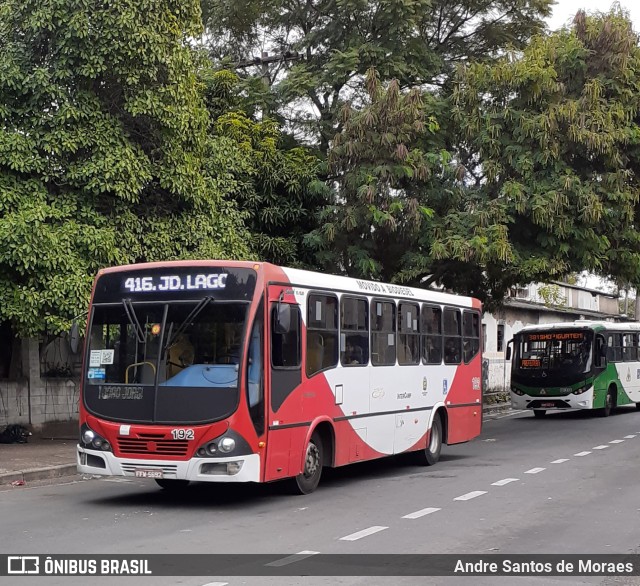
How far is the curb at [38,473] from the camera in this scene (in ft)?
47.1

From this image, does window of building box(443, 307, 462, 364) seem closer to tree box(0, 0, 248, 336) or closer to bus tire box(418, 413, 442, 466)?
bus tire box(418, 413, 442, 466)

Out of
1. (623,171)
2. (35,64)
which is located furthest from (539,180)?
(35,64)

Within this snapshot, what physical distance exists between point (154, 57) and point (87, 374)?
7523 mm

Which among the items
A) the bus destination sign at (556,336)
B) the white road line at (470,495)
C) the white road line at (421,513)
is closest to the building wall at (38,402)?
the white road line at (470,495)

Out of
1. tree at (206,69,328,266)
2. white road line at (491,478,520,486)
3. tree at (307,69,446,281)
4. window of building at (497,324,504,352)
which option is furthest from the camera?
window of building at (497,324,504,352)

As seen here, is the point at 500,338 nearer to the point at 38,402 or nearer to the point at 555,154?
the point at 555,154

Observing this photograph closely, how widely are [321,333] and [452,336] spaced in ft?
16.8

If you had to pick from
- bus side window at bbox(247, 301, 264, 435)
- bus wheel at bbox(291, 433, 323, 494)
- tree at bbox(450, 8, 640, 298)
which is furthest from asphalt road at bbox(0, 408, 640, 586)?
tree at bbox(450, 8, 640, 298)

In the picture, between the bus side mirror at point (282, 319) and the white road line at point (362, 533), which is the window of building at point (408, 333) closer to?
the bus side mirror at point (282, 319)

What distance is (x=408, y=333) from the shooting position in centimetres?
1584

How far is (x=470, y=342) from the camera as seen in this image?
61.0 ft

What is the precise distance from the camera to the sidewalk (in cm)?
1464

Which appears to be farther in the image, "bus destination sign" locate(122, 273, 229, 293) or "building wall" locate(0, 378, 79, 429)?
"building wall" locate(0, 378, 79, 429)

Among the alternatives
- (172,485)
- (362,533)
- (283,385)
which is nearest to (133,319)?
(283,385)
